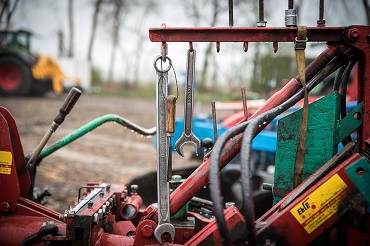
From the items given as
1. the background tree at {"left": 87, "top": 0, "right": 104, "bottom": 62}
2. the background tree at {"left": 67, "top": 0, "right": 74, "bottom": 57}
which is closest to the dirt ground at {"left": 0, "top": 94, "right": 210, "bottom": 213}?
the background tree at {"left": 87, "top": 0, "right": 104, "bottom": 62}

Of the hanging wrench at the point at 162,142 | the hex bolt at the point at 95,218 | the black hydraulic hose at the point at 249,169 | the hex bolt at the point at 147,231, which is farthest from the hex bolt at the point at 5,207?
the black hydraulic hose at the point at 249,169

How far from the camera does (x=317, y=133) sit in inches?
73.5

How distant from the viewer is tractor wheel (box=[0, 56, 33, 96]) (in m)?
13.9

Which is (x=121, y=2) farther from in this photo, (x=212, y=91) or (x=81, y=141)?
(x=81, y=141)

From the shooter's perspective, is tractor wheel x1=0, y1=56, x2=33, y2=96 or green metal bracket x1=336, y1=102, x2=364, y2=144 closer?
green metal bracket x1=336, y1=102, x2=364, y2=144

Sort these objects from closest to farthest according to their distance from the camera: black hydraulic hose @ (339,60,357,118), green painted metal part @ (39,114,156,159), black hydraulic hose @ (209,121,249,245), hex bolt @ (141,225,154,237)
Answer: black hydraulic hose @ (209,121,249,245)
hex bolt @ (141,225,154,237)
black hydraulic hose @ (339,60,357,118)
green painted metal part @ (39,114,156,159)

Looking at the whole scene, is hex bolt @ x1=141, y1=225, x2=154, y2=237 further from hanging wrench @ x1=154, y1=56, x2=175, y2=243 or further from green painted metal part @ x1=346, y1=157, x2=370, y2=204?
green painted metal part @ x1=346, y1=157, x2=370, y2=204

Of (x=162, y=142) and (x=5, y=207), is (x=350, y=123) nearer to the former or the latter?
(x=162, y=142)

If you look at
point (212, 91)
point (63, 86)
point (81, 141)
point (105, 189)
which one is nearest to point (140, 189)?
point (105, 189)

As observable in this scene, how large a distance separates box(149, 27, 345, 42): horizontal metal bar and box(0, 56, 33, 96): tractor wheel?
43.6ft

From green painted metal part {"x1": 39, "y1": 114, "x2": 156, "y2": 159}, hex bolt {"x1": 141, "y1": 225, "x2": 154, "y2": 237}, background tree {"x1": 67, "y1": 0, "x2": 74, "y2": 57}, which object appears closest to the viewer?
hex bolt {"x1": 141, "y1": 225, "x2": 154, "y2": 237}

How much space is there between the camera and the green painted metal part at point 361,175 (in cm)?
161

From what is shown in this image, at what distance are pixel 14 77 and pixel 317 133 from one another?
14.1m

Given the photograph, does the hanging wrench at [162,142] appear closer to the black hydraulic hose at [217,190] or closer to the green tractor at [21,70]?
the black hydraulic hose at [217,190]
